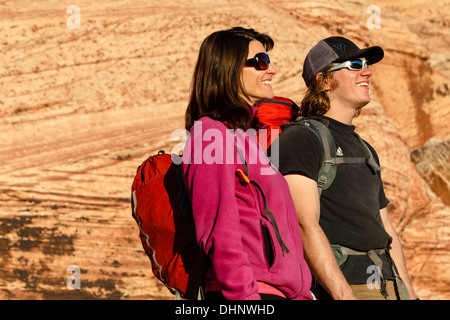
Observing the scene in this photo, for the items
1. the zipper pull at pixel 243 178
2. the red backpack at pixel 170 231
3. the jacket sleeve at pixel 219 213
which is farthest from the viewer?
the red backpack at pixel 170 231

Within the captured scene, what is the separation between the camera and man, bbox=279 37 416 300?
3582 millimetres

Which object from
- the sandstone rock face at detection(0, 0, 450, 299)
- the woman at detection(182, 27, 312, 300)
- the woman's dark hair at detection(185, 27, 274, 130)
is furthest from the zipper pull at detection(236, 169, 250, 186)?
the sandstone rock face at detection(0, 0, 450, 299)

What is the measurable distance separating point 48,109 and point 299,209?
5.86 m

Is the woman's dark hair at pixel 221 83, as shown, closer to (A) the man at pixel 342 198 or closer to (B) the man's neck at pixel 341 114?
(A) the man at pixel 342 198

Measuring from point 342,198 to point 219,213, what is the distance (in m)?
1.20

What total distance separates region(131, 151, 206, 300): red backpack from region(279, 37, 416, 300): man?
0.74 m

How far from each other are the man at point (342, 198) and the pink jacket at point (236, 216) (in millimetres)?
402

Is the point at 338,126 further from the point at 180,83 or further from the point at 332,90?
the point at 180,83

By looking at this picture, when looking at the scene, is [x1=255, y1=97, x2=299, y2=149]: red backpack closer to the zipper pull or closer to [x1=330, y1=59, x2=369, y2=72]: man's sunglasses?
[x1=330, y1=59, x2=369, y2=72]: man's sunglasses

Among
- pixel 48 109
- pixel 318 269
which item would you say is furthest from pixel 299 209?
pixel 48 109

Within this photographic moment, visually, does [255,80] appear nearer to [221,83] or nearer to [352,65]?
[221,83]

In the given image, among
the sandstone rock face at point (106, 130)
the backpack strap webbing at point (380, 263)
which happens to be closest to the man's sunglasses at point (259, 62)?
the backpack strap webbing at point (380, 263)

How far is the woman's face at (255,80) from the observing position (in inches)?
136

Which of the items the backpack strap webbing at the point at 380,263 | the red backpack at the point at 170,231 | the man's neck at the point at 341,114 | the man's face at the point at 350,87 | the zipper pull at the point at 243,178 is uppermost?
the man's face at the point at 350,87
